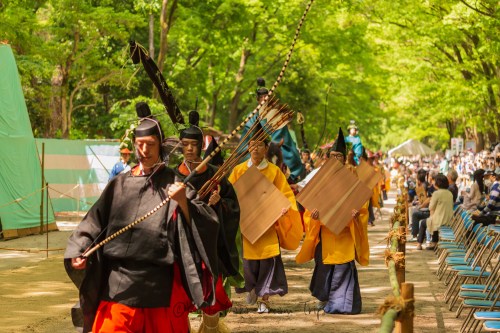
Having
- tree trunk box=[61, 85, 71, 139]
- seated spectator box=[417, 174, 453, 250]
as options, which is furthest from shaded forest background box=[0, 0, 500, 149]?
seated spectator box=[417, 174, 453, 250]

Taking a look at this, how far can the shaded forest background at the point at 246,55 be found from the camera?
23484 mm

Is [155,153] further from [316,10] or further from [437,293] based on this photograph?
[316,10]

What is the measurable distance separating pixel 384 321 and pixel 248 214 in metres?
6.20

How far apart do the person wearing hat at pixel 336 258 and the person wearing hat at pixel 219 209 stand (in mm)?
2668

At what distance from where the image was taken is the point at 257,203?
11008mm

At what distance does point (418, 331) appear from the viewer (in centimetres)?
956

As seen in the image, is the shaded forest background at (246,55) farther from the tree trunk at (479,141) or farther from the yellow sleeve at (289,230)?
the yellow sleeve at (289,230)

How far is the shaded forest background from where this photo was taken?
77.0 feet

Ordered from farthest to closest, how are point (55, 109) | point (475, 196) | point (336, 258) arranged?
1. point (55, 109)
2. point (475, 196)
3. point (336, 258)

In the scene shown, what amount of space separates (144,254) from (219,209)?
2.14 m

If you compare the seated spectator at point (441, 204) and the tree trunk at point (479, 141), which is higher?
the seated spectator at point (441, 204)

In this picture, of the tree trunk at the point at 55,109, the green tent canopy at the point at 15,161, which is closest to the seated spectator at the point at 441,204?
the green tent canopy at the point at 15,161

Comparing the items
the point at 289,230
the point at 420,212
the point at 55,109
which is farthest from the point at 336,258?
the point at 55,109

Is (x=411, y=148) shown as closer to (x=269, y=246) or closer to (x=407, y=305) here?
(x=269, y=246)
